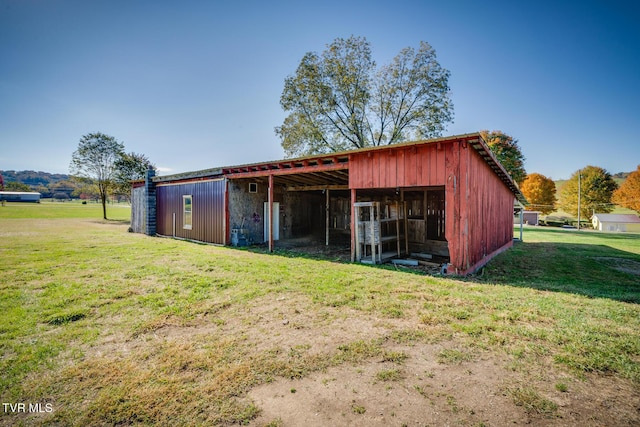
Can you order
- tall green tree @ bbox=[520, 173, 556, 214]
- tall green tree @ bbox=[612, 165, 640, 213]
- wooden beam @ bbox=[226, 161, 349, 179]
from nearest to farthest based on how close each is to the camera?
wooden beam @ bbox=[226, 161, 349, 179], tall green tree @ bbox=[612, 165, 640, 213], tall green tree @ bbox=[520, 173, 556, 214]

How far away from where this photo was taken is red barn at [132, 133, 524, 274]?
708 cm

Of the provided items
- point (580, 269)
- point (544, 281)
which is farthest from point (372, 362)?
point (580, 269)

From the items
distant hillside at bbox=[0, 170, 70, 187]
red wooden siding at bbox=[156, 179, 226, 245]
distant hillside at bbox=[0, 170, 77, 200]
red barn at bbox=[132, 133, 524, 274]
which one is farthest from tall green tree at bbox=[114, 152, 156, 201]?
distant hillside at bbox=[0, 170, 70, 187]

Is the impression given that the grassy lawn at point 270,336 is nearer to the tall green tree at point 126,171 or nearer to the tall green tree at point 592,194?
the tall green tree at point 126,171

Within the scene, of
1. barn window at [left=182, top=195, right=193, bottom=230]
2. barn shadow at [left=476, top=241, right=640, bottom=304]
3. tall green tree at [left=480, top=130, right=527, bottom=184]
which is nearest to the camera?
barn shadow at [left=476, top=241, right=640, bottom=304]

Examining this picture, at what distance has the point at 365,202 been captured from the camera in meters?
8.53

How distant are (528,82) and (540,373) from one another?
16772 millimetres

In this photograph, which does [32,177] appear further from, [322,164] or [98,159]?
[322,164]

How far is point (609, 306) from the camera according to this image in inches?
180

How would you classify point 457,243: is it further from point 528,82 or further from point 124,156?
point 124,156

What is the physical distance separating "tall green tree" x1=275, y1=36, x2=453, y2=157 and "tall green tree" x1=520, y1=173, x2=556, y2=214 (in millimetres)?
36026

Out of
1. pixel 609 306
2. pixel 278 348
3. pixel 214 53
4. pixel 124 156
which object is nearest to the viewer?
pixel 278 348

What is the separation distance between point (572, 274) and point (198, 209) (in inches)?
583

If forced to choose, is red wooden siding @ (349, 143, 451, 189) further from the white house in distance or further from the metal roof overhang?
the white house in distance
